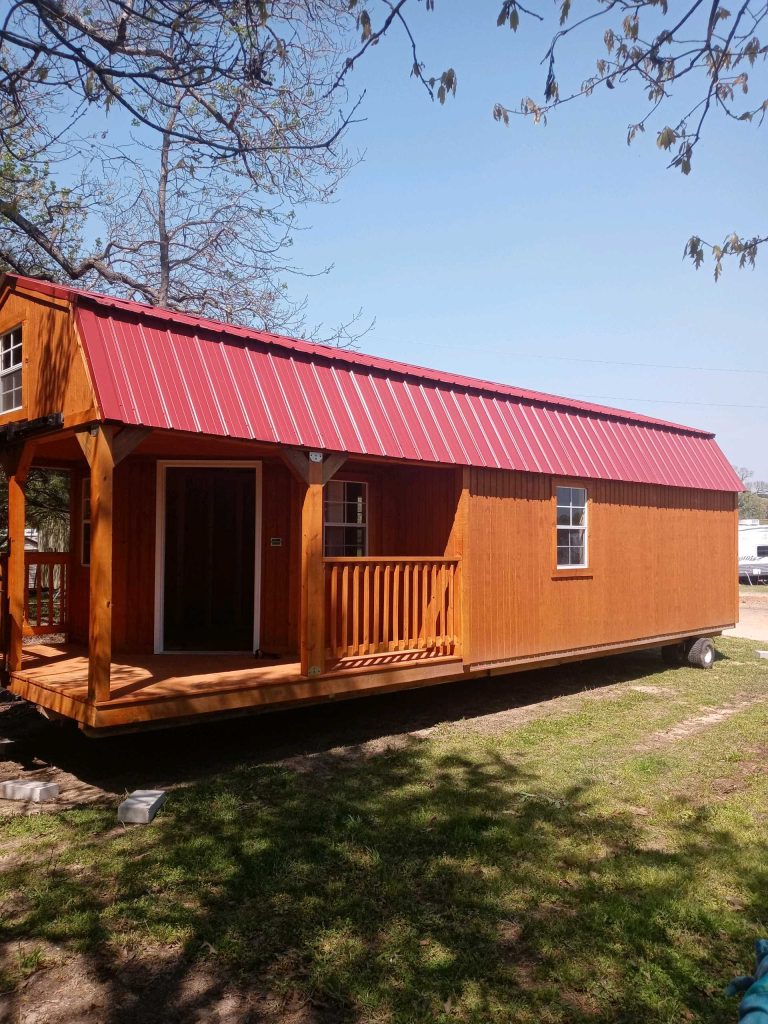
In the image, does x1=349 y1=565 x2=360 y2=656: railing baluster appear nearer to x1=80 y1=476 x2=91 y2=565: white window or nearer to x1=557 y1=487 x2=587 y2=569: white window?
x1=557 y1=487 x2=587 y2=569: white window

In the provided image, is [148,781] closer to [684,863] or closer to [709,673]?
[684,863]

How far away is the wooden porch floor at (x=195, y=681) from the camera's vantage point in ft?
20.6

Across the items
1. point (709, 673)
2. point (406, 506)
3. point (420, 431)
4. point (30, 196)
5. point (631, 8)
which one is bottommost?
point (709, 673)

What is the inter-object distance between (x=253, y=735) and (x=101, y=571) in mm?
2871

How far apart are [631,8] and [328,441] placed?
13.6 feet

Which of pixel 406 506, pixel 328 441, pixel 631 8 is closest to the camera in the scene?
pixel 631 8

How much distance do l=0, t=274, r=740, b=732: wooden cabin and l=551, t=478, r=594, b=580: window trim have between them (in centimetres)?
3

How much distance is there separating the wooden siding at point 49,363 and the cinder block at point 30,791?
2883mm

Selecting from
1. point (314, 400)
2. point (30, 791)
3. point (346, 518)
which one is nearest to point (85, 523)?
point (346, 518)

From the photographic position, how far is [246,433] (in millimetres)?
6820

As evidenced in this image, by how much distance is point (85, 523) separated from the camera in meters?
9.96

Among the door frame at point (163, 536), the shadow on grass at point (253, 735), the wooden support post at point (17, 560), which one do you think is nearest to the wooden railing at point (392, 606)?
the shadow on grass at point (253, 735)

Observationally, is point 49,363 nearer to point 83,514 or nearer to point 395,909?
point 83,514

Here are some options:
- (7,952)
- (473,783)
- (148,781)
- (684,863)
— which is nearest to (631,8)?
(684,863)
